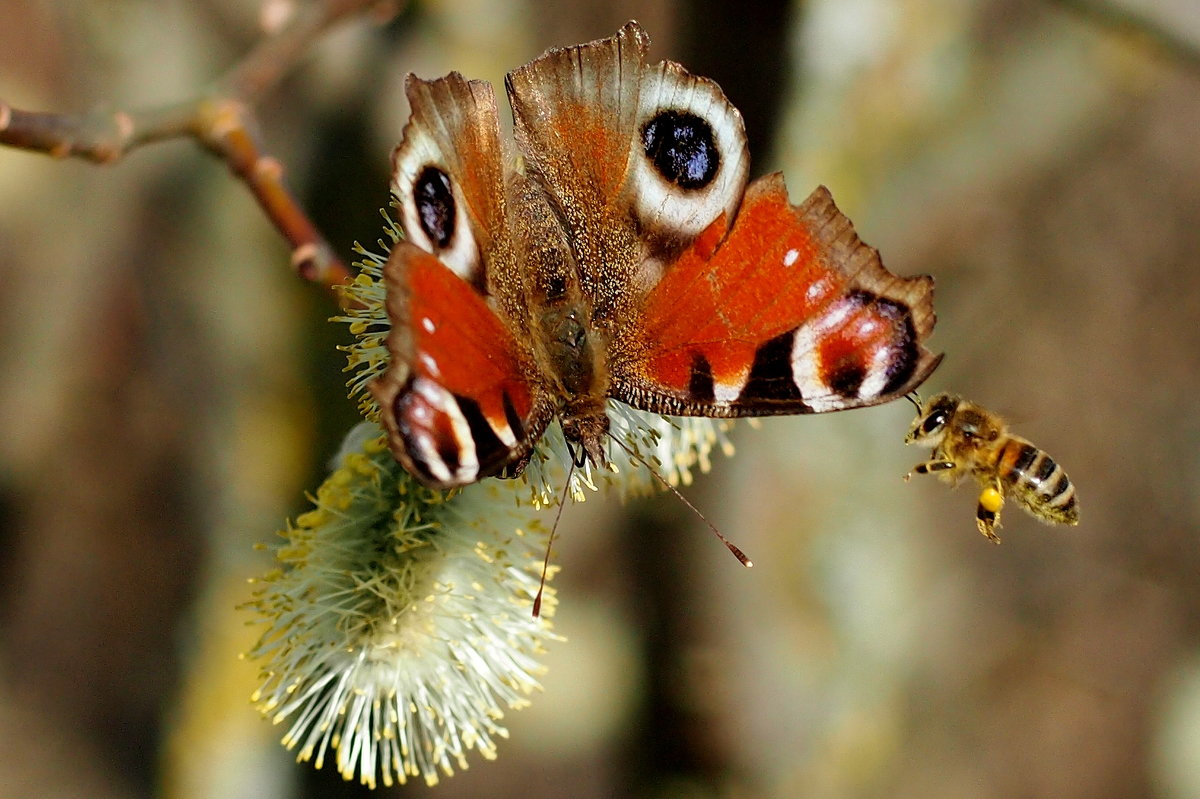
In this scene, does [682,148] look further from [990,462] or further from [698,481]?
[698,481]

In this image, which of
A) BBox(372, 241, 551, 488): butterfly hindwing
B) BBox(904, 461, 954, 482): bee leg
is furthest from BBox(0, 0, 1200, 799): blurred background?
BBox(372, 241, 551, 488): butterfly hindwing

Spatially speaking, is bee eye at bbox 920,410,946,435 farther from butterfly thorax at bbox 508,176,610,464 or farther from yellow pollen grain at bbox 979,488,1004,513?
butterfly thorax at bbox 508,176,610,464

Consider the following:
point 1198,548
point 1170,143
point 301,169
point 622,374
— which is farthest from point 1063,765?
point 301,169

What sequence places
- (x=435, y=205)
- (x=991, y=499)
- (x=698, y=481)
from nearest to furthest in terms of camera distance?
(x=435, y=205), (x=991, y=499), (x=698, y=481)

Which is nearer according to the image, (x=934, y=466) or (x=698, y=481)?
(x=934, y=466)

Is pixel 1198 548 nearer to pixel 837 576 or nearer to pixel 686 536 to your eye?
pixel 837 576

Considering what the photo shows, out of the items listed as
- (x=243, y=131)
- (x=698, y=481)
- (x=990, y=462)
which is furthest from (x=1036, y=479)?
(x=698, y=481)
